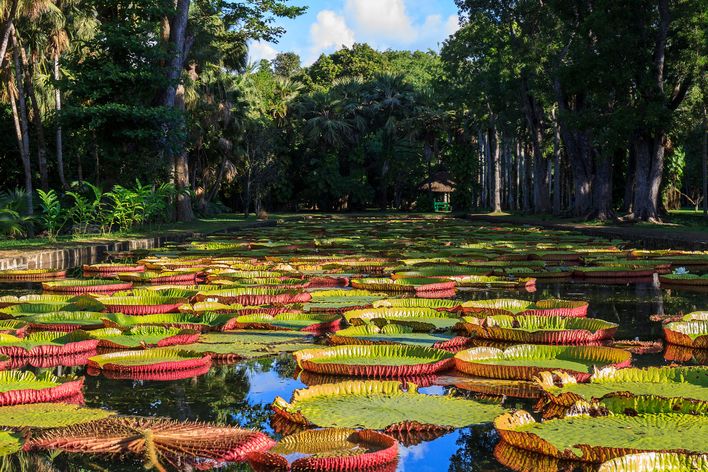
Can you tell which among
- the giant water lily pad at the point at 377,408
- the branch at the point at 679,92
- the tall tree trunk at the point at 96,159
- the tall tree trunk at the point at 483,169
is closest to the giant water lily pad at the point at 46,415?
the giant water lily pad at the point at 377,408

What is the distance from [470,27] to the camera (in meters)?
35.2

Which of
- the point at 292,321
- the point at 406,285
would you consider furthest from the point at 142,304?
the point at 406,285

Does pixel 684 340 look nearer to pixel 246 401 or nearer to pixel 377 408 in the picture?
pixel 377 408

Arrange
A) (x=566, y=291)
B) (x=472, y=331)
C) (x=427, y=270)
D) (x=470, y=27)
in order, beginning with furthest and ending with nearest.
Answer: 1. (x=470, y=27)
2. (x=427, y=270)
3. (x=566, y=291)
4. (x=472, y=331)

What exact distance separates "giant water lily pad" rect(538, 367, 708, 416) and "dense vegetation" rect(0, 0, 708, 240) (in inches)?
526

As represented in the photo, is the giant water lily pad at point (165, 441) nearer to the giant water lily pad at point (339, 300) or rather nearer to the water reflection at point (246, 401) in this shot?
the water reflection at point (246, 401)

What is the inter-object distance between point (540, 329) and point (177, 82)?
18.8 metres

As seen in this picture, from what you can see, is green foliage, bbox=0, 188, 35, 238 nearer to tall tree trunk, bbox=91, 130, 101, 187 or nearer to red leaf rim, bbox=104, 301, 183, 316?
tall tree trunk, bbox=91, 130, 101, 187

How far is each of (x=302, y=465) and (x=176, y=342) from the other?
243 cm

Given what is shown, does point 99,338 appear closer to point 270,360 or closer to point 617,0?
point 270,360

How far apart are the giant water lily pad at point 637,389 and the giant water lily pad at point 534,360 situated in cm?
19

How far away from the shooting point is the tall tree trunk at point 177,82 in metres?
23.0

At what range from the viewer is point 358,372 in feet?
13.2

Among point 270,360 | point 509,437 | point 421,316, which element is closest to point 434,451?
point 509,437
